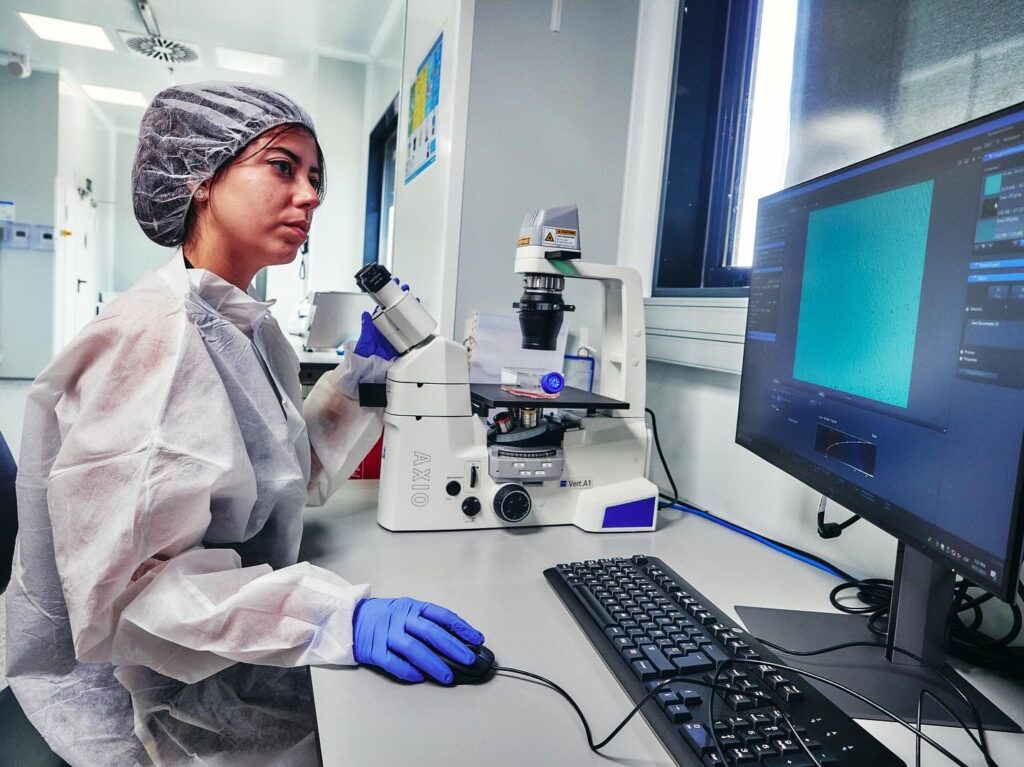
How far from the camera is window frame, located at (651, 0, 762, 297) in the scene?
5.41 feet

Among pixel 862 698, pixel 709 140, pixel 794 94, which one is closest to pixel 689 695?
pixel 862 698

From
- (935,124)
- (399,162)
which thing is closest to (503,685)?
(935,124)

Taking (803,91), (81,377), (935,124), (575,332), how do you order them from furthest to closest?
(575,332), (803,91), (935,124), (81,377)

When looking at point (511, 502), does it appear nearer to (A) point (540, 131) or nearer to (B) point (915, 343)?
(B) point (915, 343)

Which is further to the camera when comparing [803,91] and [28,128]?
[28,128]

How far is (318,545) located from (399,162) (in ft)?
5.13

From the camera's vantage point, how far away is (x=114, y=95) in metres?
6.52

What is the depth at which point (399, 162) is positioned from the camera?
2211mm

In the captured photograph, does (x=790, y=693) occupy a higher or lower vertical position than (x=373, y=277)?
lower

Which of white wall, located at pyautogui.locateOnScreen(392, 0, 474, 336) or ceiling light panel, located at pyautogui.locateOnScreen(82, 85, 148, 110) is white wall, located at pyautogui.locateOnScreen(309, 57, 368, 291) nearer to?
ceiling light panel, located at pyautogui.locateOnScreen(82, 85, 148, 110)

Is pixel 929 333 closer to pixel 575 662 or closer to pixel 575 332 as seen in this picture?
pixel 575 662

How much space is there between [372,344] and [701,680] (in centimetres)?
78

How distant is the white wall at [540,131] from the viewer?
1.54m

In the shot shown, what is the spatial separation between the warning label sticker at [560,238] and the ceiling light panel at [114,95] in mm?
6879
